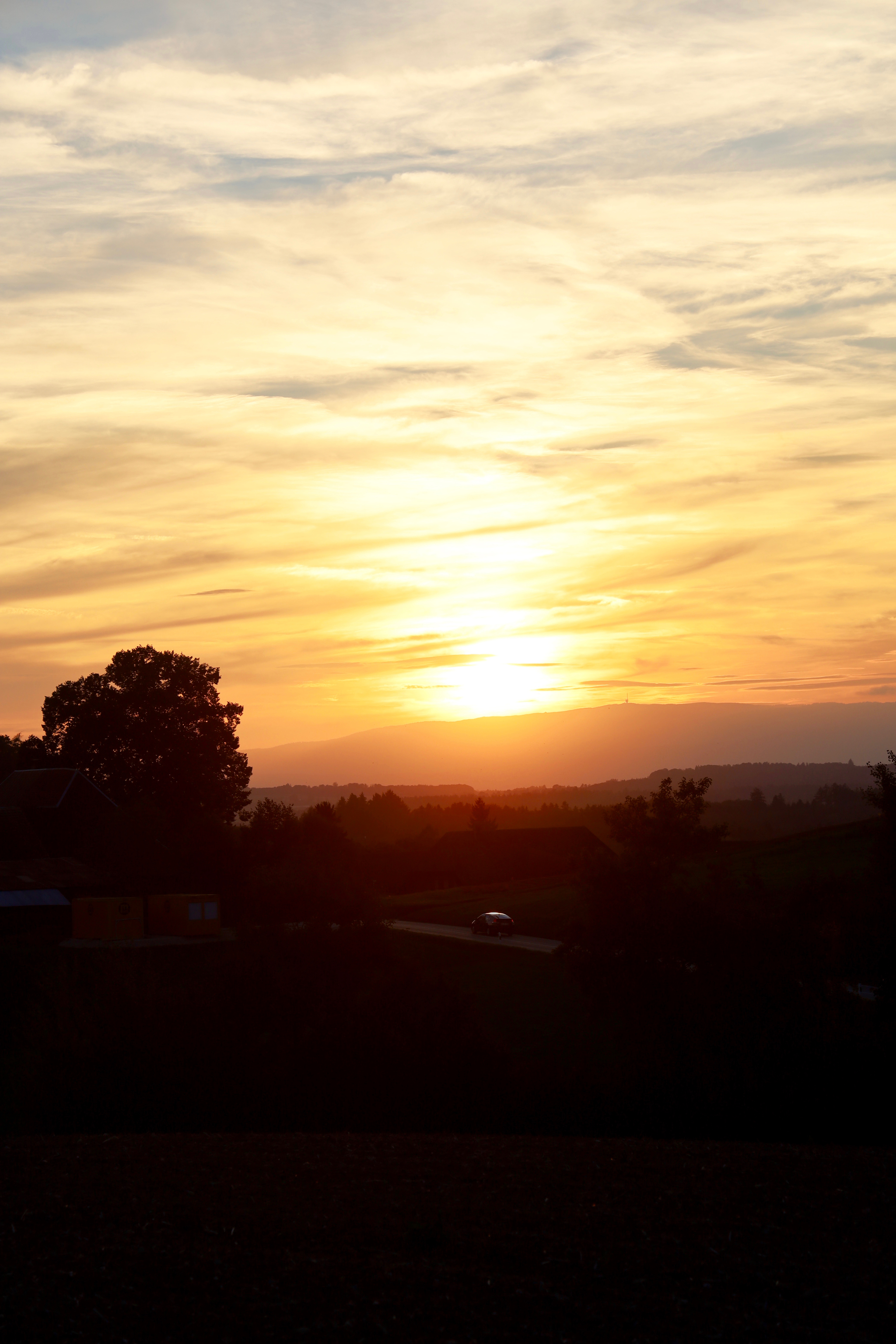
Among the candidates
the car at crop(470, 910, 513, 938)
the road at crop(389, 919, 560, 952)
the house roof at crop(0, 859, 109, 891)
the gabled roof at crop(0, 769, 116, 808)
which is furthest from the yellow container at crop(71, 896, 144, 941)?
the car at crop(470, 910, 513, 938)

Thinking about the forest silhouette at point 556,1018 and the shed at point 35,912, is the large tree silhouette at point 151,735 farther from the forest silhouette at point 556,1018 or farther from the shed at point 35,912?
the forest silhouette at point 556,1018

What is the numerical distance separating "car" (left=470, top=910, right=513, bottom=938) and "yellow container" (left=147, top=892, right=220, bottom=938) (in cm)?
1291

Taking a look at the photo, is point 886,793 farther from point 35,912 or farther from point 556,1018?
point 35,912

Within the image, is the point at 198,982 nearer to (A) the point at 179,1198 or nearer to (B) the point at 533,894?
(A) the point at 179,1198

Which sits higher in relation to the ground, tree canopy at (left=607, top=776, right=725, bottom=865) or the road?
tree canopy at (left=607, top=776, right=725, bottom=865)

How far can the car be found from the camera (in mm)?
Answer: 53406

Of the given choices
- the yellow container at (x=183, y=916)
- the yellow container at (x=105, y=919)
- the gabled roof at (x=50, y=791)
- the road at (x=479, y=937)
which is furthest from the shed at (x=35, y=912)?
the road at (x=479, y=937)

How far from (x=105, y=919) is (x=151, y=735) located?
2042 centimetres

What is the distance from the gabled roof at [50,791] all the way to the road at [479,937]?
19395 mm

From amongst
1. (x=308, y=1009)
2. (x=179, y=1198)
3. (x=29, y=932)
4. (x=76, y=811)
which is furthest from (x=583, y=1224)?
(x=76, y=811)

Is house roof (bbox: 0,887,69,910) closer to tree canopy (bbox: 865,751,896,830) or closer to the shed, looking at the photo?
the shed

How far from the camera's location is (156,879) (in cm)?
5669

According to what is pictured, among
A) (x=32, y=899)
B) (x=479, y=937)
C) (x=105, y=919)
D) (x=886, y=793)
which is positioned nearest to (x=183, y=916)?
(x=105, y=919)

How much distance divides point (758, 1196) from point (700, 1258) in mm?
2669
